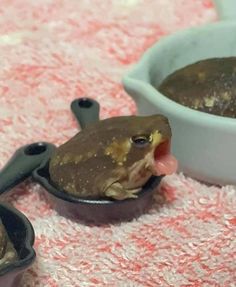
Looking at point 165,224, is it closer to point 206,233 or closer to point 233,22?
point 206,233

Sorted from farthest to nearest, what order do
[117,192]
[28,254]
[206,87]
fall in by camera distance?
[206,87] → [117,192] → [28,254]

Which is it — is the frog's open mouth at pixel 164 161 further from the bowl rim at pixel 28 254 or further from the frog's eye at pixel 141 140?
the bowl rim at pixel 28 254

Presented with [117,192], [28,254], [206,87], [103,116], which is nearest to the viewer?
[28,254]

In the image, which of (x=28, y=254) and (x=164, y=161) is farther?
(x=164, y=161)

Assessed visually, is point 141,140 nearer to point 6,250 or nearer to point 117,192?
point 117,192

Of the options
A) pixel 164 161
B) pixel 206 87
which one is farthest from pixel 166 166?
pixel 206 87

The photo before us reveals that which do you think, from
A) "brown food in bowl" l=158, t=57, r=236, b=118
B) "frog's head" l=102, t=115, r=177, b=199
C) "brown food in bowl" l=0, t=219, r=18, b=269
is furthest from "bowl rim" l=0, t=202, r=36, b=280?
"brown food in bowl" l=158, t=57, r=236, b=118
